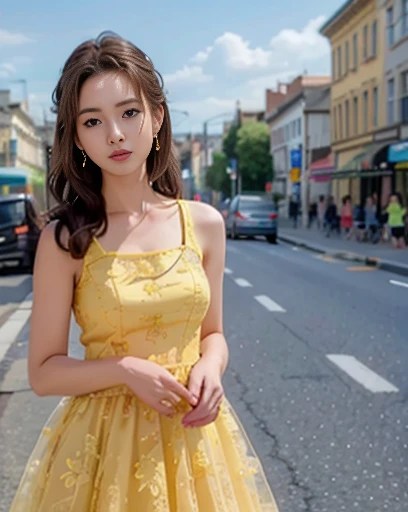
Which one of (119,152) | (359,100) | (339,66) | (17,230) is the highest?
(339,66)

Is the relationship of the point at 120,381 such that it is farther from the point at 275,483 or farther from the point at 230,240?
the point at 230,240

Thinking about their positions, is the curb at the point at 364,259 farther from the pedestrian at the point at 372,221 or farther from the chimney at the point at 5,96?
the chimney at the point at 5,96

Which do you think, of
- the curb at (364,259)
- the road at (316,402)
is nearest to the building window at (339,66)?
the curb at (364,259)

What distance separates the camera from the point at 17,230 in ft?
64.8

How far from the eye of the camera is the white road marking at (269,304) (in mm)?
11898

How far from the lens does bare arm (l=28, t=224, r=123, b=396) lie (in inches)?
80.4

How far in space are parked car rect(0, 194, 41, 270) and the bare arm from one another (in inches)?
703

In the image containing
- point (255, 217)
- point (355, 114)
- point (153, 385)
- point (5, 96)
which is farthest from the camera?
point (5, 96)

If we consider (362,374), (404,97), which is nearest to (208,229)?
(362,374)

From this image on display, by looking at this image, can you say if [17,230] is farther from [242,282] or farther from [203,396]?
[203,396]

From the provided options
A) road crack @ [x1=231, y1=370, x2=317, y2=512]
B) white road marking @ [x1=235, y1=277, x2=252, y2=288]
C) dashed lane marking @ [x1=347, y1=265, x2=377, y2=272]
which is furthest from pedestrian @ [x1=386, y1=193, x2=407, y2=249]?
road crack @ [x1=231, y1=370, x2=317, y2=512]

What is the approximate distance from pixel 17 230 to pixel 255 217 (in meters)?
16.3

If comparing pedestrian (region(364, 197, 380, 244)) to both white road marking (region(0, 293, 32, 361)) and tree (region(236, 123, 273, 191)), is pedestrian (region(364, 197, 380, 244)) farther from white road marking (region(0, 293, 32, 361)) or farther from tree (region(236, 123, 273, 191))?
tree (region(236, 123, 273, 191))

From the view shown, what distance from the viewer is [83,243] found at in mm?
2061
